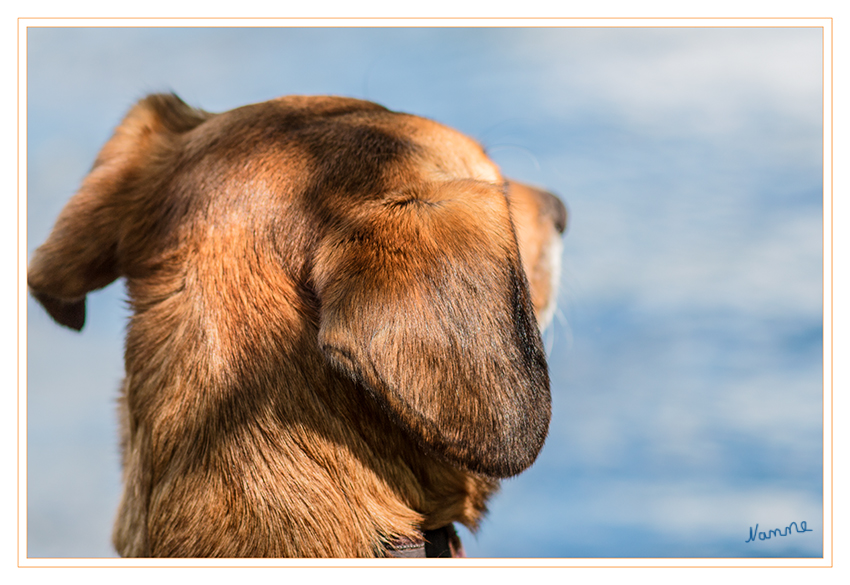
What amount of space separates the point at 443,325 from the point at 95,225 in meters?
1.09

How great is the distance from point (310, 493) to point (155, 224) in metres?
0.80

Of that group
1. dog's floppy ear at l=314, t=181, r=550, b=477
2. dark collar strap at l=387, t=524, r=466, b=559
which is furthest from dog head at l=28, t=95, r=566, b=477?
dark collar strap at l=387, t=524, r=466, b=559

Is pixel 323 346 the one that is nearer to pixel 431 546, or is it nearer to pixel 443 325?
pixel 443 325

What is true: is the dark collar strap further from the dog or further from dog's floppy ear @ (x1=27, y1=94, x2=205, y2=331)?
dog's floppy ear @ (x1=27, y1=94, x2=205, y2=331)

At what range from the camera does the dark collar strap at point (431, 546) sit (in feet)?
4.95

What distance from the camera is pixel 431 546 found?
5.18ft

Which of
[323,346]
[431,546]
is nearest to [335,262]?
[323,346]

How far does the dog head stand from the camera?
131 cm

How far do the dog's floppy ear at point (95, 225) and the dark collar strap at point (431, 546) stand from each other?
1102 mm

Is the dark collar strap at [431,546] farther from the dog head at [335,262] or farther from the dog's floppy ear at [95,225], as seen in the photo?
the dog's floppy ear at [95,225]

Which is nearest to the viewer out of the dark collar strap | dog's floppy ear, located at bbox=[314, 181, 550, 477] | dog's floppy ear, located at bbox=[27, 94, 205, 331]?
→ dog's floppy ear, located at bbox=[314, 181, 550, 477]

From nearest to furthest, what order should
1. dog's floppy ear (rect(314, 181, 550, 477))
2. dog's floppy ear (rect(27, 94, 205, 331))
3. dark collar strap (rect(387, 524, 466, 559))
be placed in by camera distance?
dog's floppy ear (rect(314, 181, 550, 477)) < dark collar strap (rect(387, 524, 466, 559)) < dog's floppy ear (rect(27, 94, 205, 331))

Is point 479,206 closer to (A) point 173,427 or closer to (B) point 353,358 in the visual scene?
(B) point 353,358

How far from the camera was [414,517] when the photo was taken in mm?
1514
